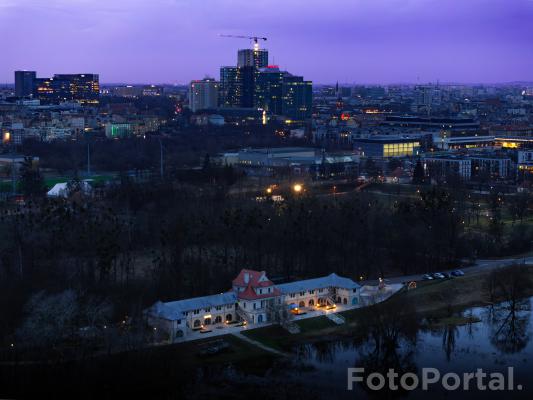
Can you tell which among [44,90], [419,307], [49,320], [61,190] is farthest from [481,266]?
[44,90]

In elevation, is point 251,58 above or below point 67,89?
above

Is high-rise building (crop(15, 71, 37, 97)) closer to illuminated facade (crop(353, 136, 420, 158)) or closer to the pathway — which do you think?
illuminated facade (crop(353, 136, 420, 158))

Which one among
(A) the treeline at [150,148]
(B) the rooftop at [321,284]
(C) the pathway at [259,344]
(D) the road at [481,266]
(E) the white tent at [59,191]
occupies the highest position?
(A) the treeline at [150,148]

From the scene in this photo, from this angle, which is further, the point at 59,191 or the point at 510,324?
the point at 59,191

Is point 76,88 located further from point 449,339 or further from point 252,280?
point 449,339

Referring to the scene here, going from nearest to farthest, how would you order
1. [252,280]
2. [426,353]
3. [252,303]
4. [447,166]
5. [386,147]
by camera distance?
[426,353] → [252,303] → [252,280] → [447,166] → [386,147]

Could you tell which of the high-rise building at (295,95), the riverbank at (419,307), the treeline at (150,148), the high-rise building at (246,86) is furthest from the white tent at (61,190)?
the high-rise building at (246,86)

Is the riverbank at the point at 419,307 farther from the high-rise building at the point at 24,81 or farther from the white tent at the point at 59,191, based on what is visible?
the high-rise building at the point at 24,81

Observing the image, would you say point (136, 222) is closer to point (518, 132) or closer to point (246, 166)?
point (246, 166)

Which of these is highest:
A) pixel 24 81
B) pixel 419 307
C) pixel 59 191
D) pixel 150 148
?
pixel 24 81
